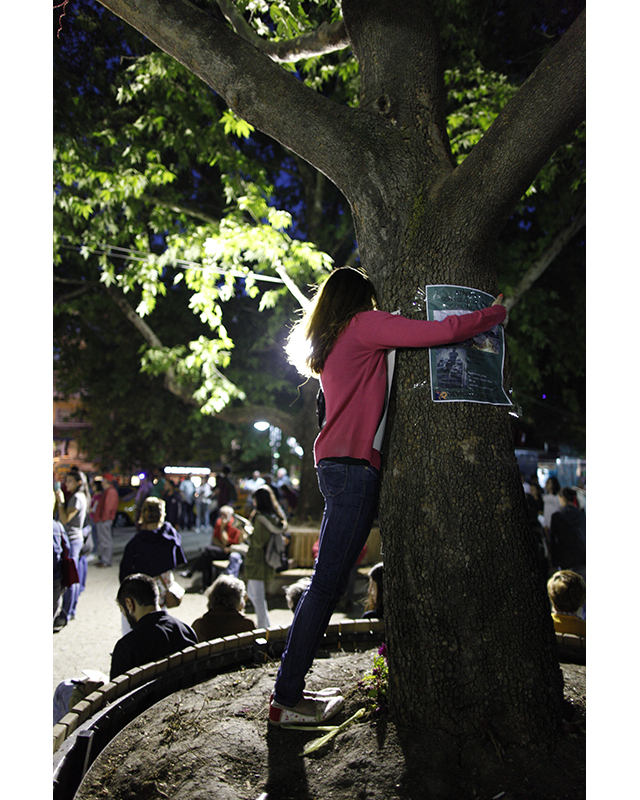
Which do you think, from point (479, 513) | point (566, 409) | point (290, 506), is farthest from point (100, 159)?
point (566, 409)

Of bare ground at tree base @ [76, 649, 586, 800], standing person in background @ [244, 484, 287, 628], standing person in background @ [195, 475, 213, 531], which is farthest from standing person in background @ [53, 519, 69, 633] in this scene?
standing person in background @ [195, 475, 213, 531]

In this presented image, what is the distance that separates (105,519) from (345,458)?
1110 cm

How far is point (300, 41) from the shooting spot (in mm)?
3646

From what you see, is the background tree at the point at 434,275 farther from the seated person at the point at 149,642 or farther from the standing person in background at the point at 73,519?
the standing person in background at the point at 73,519

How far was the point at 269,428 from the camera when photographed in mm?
19453

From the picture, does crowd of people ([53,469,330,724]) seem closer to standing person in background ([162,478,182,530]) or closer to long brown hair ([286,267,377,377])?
long brown hair ([286,267,377,377])

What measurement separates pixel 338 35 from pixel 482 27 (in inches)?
227

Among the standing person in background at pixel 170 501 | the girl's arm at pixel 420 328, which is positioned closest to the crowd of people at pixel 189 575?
the girl's arm at pixel 420 328

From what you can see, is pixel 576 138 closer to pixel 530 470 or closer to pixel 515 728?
pixel 515 728

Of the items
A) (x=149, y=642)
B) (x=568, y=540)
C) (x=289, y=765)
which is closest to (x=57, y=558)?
(x=149, y=642)

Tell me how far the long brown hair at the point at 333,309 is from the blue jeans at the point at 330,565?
0.54m

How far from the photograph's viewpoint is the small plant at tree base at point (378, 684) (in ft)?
7.92

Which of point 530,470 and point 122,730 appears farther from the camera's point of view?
point 530,470

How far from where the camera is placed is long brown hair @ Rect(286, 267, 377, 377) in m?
2.56
